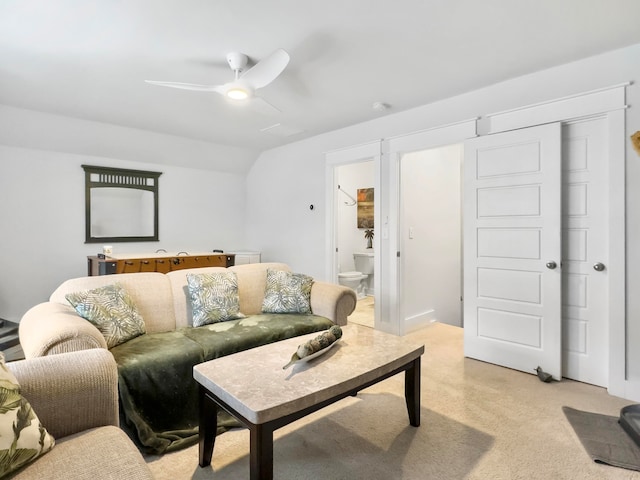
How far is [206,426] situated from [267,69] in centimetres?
206

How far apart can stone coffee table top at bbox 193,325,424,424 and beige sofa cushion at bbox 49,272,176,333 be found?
3.16 ft

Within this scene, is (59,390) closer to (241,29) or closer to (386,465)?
(386,465)

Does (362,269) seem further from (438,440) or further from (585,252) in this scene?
(438,440)

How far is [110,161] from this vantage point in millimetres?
4625

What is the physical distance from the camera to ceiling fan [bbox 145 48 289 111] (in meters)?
2.20

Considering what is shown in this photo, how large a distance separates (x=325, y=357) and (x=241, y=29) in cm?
200

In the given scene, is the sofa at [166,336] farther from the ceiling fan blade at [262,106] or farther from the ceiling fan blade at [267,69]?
the ceiling fan blade at [267,69]

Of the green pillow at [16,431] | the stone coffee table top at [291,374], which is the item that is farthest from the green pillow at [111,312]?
the green pillow at [16,431]

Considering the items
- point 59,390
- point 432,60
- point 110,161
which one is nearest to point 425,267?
point 432,60

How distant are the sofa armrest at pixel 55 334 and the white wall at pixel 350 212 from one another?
4.57 metres

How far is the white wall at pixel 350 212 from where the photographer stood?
6.16 meters

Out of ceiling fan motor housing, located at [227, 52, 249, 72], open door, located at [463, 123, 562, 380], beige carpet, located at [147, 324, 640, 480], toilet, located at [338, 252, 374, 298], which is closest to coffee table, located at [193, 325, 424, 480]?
beige carpet, located at [147, 324, 640, 480]

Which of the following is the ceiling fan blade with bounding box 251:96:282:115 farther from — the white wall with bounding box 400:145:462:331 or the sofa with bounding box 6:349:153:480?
the sofa with bounding box 6:349:153:480

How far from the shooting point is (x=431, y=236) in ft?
14.0
